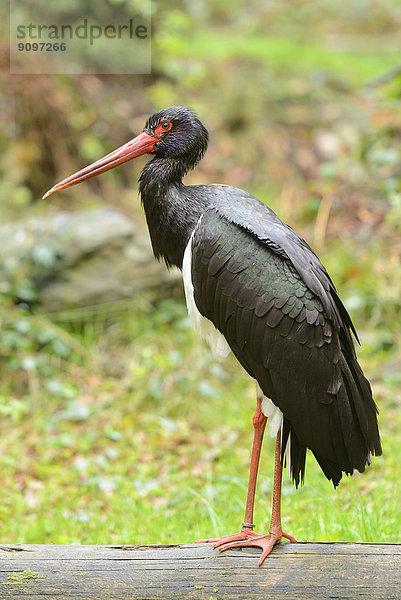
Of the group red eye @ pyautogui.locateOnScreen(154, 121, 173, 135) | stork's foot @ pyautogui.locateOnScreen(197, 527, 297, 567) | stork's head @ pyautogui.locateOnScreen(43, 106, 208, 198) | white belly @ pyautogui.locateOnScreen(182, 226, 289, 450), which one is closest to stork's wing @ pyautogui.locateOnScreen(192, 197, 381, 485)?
white belly @ pyautogui.locateOnScreen(182, 226, 289, 450)

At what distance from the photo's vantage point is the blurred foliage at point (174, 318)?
4.61 m

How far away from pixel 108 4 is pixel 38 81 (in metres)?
1.26

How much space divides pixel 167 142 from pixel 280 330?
3.55 feet

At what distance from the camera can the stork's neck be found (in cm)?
325

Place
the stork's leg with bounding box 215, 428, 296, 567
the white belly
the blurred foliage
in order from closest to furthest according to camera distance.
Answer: the stork's leg with bounding box 215, 428, 296, 567, the white belly, the blurred foliage

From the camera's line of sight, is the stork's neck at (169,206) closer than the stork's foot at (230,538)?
No

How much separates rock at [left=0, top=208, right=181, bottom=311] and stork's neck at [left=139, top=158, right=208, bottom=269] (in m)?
3.12

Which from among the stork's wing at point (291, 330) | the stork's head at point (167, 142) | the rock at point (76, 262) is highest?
the rock at point (76, 262)

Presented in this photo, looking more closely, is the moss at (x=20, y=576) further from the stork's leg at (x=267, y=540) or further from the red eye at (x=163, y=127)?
the red eye at (x=163, y=127)

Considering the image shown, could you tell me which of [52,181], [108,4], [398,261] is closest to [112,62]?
[108,4]

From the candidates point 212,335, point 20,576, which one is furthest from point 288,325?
point 20,576

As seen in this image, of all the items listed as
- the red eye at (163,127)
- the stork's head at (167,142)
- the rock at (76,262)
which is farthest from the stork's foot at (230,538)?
the rock at (76,262)

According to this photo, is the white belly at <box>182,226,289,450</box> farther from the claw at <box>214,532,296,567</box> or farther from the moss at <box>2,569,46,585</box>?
the moss at <box>2,569,46,585</box>

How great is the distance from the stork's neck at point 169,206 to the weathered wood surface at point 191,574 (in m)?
1.28
